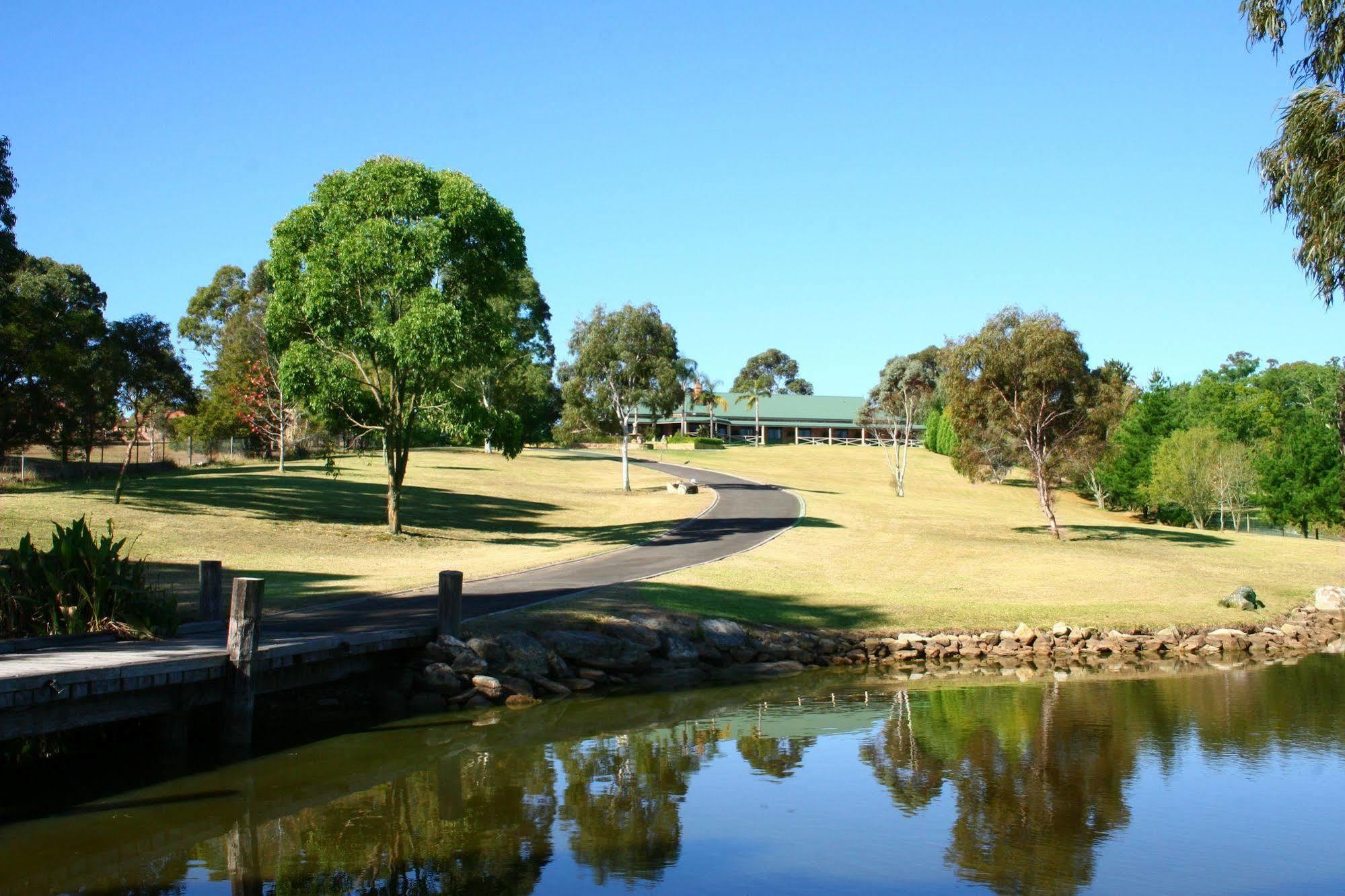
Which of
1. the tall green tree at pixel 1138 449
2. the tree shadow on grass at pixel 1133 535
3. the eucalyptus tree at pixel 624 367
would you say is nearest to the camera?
the tree shadow on grass at pixel 1133 535

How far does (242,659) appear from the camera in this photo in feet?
48.3

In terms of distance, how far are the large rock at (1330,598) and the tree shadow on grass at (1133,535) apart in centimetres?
1283

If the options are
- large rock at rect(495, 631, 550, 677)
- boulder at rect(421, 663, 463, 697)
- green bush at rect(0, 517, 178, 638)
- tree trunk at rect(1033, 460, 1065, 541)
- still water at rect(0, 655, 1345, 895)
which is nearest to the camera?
still water at rect(0, 655, 1345, 895)

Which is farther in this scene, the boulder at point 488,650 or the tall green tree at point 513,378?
the tall green tree at point 513,378

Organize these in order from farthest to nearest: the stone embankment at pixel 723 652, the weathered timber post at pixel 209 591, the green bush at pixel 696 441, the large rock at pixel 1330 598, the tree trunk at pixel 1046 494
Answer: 1. the green bush at pixel 696 441
2. the tree trunk at pixel 1046 494
3. the large rock at pixel 1330 598
4. the stone embankment at pixel 723 652
5. the weathered timber post at pixel 209 591

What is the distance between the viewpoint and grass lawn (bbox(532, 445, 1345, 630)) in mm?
26344

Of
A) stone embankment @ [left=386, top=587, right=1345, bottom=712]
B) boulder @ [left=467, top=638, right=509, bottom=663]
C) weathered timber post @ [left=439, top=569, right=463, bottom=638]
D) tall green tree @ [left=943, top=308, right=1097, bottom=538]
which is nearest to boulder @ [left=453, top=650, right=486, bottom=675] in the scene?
stone embankment @ [left=386, top=587, right=1345, bottom=712]

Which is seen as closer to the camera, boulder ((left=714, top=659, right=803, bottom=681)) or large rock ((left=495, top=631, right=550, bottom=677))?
large rock ((left=495, top=631, right=550, bottom=677))

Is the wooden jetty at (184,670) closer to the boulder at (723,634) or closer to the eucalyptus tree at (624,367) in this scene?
the boulder at (723,634)

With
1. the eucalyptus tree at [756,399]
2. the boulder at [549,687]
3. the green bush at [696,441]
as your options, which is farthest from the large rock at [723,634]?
the eucalyptus tree at [756,399]

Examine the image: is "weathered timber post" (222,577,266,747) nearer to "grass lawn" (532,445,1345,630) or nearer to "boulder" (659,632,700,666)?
"grass lawn" (532,445,1345,630)

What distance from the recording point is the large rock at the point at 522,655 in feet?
64.4

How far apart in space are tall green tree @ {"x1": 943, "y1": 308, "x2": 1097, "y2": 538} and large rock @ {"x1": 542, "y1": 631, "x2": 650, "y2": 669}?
23.5 m

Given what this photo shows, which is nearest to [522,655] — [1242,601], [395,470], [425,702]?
[425,702]
